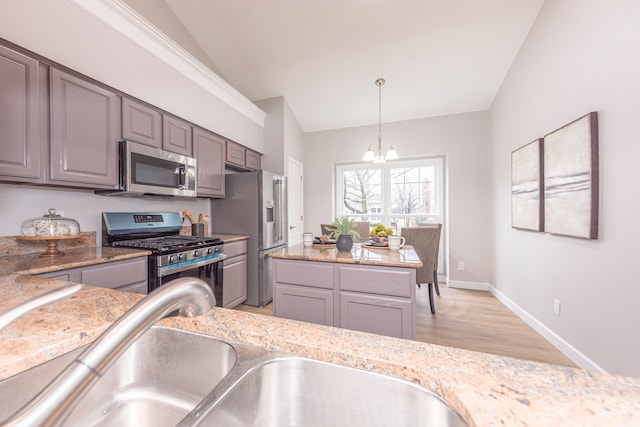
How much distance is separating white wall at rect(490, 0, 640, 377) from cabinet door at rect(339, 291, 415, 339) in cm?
128

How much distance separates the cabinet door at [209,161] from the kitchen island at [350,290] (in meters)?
1.40

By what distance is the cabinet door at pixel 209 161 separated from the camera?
2779 mm

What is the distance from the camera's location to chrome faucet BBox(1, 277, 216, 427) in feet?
0.94

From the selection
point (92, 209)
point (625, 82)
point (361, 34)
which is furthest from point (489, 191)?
point (92, 209)

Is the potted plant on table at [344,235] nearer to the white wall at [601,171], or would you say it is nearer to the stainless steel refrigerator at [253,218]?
the stainless steel refrigerator at [253,218]

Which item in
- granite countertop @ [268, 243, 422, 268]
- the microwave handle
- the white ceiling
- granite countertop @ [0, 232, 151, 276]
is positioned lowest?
granite countertop @ [268, 243, 422, 268]

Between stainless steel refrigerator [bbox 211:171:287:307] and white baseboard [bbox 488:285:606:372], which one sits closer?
white baseboard [bbox 488:285:606:372]

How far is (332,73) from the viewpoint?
3.35 metres

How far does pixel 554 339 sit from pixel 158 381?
298 cm

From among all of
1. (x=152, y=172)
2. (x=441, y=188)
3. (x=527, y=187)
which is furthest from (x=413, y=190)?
(x=152, y=172)

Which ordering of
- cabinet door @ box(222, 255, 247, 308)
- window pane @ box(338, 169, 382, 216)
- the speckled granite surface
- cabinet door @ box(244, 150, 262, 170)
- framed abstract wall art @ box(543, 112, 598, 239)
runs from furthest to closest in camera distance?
1. window pane @ box(338, 169, 382, 216)
2. cabinet door @ box(244, 150, 262, 170)
3. cabinet door @ box(222, 255, 247, 308)
4. framed abstract wall art @ box(543, 112, 598, 239)
5. the speckled granite surface

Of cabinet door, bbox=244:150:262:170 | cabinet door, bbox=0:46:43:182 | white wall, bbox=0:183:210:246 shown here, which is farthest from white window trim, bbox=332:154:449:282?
cabinet door, bbox=0:46:43:182

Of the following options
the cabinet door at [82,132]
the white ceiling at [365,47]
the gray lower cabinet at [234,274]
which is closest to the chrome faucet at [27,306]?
the cabinet door at [82,132]

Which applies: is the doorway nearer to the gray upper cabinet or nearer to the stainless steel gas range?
the gray upper cabinet
